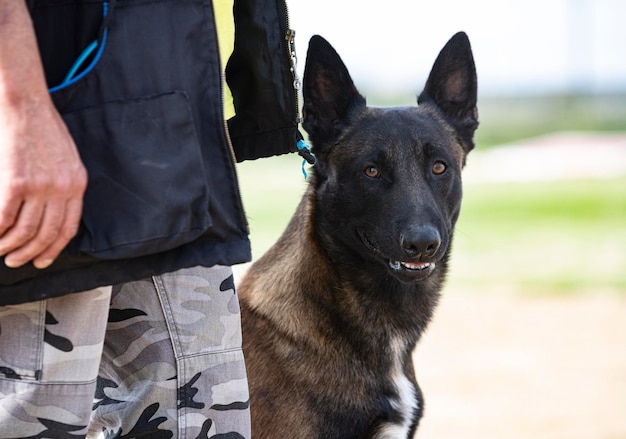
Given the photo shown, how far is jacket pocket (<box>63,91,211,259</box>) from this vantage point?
4.81 feet

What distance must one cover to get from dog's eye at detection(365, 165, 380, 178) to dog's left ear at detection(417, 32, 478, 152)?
1.48ft

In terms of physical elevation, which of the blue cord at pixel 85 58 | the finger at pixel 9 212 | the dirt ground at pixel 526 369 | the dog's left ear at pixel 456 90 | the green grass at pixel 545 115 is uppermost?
the blue cord at pixel 85 58

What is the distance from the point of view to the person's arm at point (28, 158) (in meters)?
1.36

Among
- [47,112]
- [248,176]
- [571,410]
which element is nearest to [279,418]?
[47,112]

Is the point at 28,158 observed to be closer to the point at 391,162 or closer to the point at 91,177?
the point at 91,177

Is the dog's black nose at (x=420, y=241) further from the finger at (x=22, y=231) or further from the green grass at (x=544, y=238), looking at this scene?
the green grass at (x=544, y=238)

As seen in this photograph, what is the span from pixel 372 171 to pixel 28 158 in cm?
173

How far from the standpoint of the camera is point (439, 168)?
3.00 meters

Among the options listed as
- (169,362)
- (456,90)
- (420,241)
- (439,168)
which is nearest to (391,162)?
(439,168)

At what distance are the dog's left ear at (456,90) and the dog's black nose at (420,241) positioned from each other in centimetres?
66

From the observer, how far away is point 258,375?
264 cm

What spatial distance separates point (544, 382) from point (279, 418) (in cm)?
361

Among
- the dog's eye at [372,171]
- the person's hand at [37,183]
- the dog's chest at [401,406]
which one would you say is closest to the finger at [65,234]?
the person's hand at [37,183]

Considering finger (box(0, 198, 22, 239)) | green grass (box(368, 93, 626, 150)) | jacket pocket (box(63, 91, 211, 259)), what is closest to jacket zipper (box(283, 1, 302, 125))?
jacket pocket (box(63, 91, 211, 259))
